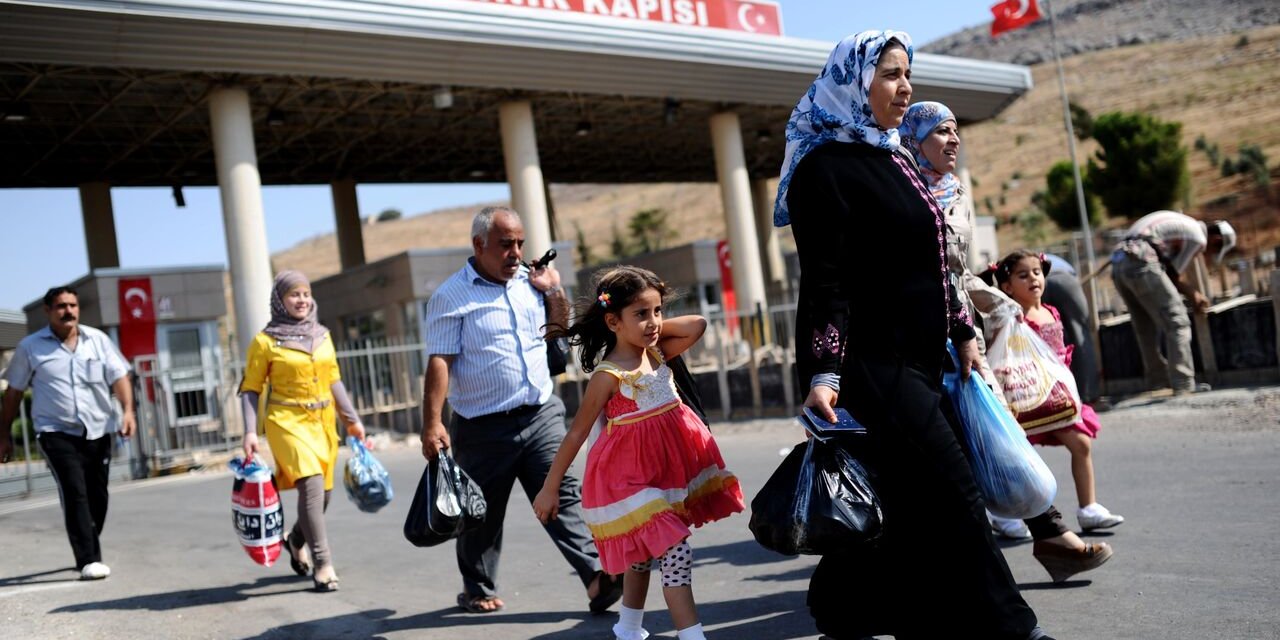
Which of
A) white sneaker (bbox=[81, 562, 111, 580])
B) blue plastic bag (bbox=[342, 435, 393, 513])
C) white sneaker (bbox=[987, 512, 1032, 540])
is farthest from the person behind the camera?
white sneaker (bbox=[81, 562, 111, 580])

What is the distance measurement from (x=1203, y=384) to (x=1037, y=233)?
163ft

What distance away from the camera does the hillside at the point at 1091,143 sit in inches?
2294

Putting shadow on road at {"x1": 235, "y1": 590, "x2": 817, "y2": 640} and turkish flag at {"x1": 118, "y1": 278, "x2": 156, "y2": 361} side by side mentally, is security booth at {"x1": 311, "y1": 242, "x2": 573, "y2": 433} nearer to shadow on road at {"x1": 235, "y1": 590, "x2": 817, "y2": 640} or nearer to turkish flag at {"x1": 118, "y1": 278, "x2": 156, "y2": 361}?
turkish flag at {"x1": 118, "y1": 278, "x2": 156, "y2": 361}

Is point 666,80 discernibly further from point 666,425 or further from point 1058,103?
point 1058,103

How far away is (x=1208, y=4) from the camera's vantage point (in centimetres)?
12900

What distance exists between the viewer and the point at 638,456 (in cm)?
429

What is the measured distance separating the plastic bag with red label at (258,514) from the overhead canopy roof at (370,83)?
13.6 m

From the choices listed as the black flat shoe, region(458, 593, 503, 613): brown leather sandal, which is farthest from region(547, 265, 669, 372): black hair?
the black flat shoe

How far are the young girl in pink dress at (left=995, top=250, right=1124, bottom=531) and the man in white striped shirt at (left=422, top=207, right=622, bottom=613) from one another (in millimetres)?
2331

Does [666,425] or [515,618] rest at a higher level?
[666,425]

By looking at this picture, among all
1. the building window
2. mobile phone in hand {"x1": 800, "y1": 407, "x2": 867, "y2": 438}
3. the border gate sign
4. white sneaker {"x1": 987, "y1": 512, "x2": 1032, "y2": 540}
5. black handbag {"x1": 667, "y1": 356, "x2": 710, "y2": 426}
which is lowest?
white sneaker {"x1": 987, "y1": 512, "x2": 1032, "y2": 540}

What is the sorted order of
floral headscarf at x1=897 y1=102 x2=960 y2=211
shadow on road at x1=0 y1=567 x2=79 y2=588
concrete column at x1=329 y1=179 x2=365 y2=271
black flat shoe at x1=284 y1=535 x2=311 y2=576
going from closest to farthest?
floral headscarf at x1=897 y1=102 x2=960 y2=211 → black flat shoe at x1=284 y1=535 x2=311 y2=576 → shadow on road at x1=0 y1=567 x2=79 y2=588 → concrete column at x1=329 y1=179 x2=365 y2=271

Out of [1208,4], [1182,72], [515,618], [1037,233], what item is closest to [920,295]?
[515,618]

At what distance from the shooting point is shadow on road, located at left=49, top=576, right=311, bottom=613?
6.45 m
